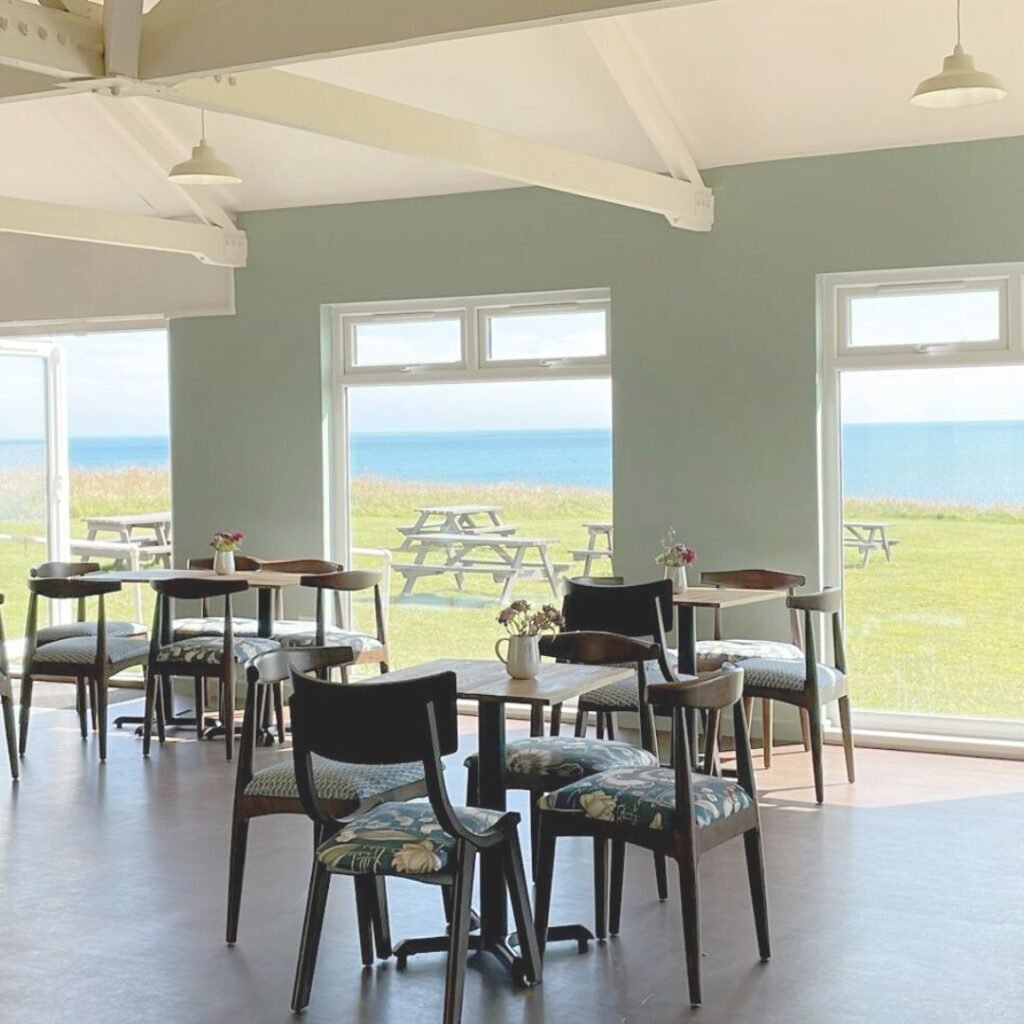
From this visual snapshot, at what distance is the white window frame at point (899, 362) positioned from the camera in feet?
22.5

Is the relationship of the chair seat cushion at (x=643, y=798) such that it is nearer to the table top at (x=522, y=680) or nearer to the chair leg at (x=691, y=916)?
the chair leg at (x=691, y=916)

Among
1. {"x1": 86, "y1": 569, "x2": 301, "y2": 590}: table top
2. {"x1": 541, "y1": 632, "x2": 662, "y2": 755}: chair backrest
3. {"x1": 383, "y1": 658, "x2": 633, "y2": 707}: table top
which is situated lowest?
{"x1": 383, "y1": 658, "x2": 633, "y2": 707}: table top

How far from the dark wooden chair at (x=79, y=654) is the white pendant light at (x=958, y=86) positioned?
4.24 meters

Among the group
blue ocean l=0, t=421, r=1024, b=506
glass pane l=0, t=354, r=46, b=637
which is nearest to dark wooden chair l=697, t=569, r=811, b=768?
blue ocean l=0, t=421, r=1024, b=506

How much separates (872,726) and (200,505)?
4148mm

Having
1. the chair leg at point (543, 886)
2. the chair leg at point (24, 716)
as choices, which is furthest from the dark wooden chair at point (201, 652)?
the chair leg at point (543, 886)

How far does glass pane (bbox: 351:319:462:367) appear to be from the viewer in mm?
8242

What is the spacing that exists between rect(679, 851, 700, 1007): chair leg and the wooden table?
1.61 feet

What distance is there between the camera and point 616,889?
449 cm

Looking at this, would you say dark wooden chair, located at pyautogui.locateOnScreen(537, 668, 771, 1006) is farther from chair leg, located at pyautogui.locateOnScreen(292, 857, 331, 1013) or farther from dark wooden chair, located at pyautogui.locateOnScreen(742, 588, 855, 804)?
dark wooden chair, located at pyautogui.locateOnScreen(742, 588, 855, 804)

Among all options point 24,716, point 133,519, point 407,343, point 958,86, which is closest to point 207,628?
point 24,716

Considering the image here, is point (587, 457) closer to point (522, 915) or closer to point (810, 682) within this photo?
point (810, 682)

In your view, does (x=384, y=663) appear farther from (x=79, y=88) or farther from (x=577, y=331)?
(x=79, y=88)

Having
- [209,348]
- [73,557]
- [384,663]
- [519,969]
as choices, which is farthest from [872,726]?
[73,557]
